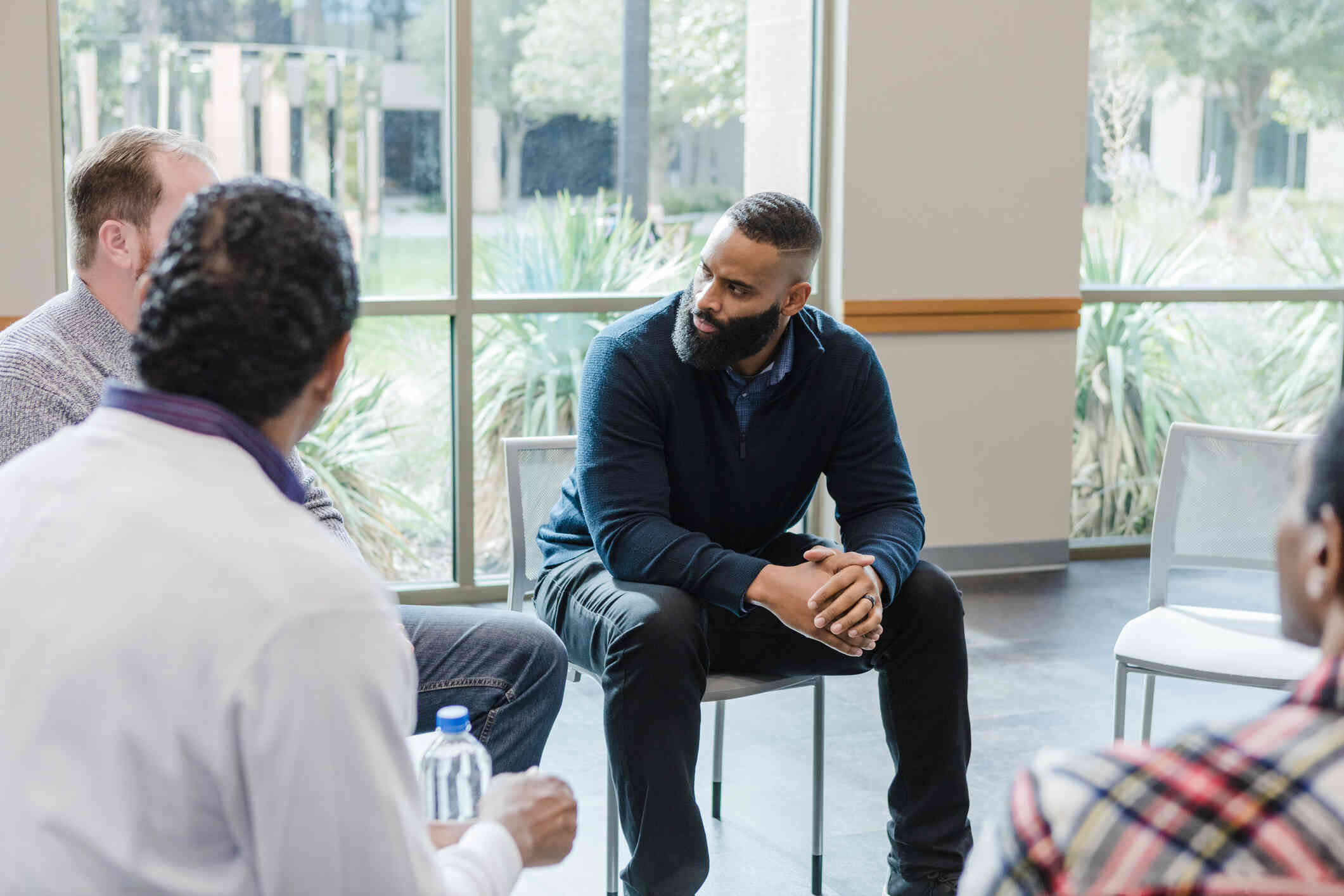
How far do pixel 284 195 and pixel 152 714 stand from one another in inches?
16.5

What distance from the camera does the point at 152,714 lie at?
0.96 meters

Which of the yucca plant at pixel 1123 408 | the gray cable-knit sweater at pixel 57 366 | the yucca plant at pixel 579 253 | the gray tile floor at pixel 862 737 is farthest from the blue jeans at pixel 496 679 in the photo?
the yucca plant at pixel 1123 408

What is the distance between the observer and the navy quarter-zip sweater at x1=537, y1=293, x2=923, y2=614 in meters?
2.31

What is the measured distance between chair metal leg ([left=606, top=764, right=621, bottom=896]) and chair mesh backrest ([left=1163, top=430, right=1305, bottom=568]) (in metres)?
1.27

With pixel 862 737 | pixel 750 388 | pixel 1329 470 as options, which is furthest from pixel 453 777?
pixel 862 737

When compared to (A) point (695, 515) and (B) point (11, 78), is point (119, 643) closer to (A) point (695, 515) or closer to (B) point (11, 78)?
(A) point (695, 515)

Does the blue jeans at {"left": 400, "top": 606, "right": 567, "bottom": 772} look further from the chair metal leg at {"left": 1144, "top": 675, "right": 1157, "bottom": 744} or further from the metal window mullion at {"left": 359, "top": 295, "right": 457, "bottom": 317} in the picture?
the metal window mullion at {"left": 359, "top": 295, "right": 457, "bottom": 317}

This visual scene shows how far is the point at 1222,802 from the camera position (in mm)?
833

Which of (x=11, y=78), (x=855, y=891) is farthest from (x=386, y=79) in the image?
(x=855, y=891)

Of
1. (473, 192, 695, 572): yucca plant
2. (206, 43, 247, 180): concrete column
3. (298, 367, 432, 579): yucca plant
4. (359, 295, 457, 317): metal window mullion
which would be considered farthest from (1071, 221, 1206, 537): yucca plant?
(206, 43, 247, 180): concrete column

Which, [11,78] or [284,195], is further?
[11,78]

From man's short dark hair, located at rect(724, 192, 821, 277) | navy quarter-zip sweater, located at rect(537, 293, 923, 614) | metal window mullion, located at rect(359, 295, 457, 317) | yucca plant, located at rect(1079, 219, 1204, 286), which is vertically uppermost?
man's short dark hair, located at rect(724, 192, 821, 277)

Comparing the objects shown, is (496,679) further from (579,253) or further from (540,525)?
(579,253)

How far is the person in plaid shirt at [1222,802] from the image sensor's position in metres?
0.81
